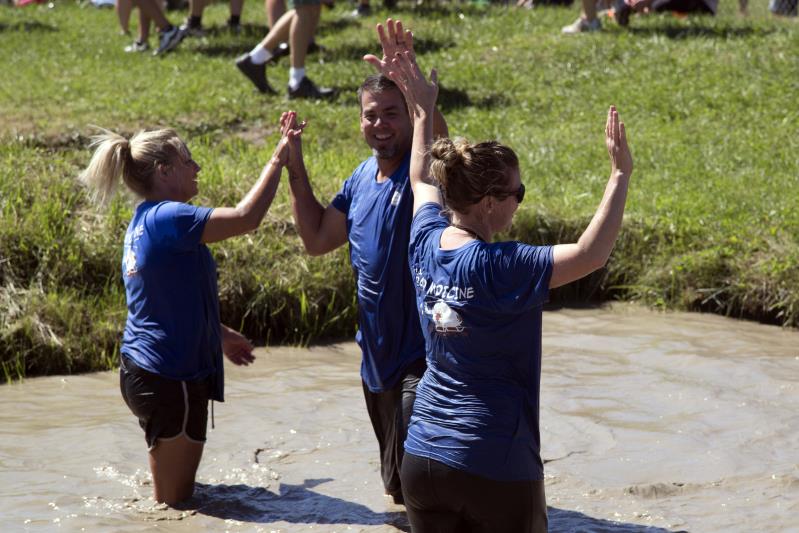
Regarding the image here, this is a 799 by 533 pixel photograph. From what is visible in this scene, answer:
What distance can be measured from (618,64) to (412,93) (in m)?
8.88

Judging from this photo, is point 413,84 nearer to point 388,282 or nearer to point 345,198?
point 388,282

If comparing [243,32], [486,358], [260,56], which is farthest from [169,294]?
[243,32]

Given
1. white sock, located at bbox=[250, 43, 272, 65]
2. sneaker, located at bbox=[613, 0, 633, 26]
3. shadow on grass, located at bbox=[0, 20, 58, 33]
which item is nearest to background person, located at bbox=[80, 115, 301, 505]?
white sock, located at bbox=[250, 43, 272, 65]

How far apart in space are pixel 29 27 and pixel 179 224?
12.4 m

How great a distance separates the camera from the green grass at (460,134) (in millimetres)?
7828

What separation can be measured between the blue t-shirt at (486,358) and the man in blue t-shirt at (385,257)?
3.60 ft

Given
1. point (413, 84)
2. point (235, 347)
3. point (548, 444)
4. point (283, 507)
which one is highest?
point (413, 84)

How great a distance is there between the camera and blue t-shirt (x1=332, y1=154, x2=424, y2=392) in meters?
4.61

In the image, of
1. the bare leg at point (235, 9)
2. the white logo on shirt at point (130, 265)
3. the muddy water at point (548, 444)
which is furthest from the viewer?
the bare leg at point (235, 9)

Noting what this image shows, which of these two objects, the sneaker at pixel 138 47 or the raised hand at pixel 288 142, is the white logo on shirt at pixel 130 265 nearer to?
the raised hand at pixel 288 142

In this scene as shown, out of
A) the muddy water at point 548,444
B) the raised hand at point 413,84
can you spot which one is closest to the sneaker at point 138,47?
the muddy water at point 548,444

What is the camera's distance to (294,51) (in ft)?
38.0

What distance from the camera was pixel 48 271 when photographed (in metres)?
7.75

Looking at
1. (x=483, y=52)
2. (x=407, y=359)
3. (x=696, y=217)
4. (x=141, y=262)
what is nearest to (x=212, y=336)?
(x=141, y=262)
